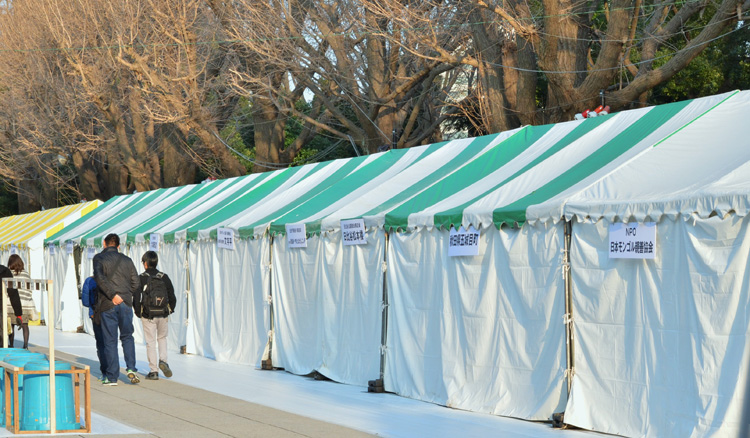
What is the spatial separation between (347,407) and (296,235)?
12.5ft

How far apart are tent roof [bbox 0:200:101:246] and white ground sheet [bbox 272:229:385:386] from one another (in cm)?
1554

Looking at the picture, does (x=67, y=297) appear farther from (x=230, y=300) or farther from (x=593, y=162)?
(x=593, y=162)

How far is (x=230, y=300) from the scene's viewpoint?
54.1ft

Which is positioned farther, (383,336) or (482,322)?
(383,336)

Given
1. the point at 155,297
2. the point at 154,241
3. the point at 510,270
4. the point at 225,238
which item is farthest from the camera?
the point at 154,241

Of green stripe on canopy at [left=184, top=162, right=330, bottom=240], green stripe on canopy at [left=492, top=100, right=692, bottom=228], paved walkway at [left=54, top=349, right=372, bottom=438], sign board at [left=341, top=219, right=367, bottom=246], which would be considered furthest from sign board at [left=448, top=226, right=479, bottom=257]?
green stripe on canopy at [left=184, top=162, right=330, bottom=240]

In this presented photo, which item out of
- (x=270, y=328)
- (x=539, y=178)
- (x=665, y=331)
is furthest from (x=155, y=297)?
(x=665, y=331)

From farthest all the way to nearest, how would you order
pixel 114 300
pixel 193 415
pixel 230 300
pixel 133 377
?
1. pixel 230 300
2. pixel 133 377
3. pixel 114 300
4. pixel 193 415

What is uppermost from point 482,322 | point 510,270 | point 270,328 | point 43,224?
point 43,224

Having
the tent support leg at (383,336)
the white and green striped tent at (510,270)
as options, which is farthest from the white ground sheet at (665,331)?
the tent support leg at (383,336)

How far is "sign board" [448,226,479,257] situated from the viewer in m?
10.3

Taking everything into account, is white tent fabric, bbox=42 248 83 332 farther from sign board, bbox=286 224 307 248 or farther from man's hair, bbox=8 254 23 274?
sign board, bbox=286 224 307 248

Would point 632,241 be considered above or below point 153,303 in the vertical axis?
above

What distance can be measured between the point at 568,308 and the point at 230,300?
27.7 feet
